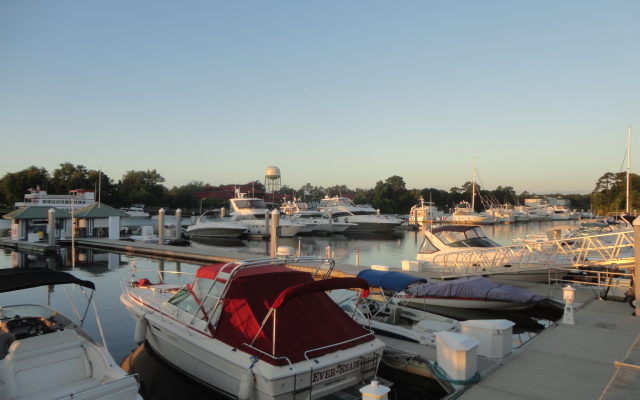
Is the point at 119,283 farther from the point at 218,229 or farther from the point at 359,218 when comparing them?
the point at 359,218

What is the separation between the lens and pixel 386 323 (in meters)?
10.4

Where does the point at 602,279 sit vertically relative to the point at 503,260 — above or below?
below

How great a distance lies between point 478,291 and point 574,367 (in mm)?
6235

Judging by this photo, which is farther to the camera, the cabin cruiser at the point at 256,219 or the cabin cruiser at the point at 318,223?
the cabin cruiser at the point at 318,223

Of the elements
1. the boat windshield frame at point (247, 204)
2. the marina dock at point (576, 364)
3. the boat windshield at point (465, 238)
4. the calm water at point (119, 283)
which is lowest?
the calm water at point (119, 283)

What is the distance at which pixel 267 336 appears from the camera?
22.5 ft

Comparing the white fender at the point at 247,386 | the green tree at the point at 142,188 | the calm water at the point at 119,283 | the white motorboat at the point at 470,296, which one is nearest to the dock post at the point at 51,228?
the calm water at the point at 119,283

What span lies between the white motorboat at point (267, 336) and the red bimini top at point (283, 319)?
15 millimetres

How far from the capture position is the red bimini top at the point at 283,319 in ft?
22.1

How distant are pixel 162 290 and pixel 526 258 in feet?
45.0

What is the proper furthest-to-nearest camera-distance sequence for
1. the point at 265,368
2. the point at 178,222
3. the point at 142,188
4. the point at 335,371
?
the point at 142,188 < the point at 178,222 < the point at 335,371 < the point at 265,368

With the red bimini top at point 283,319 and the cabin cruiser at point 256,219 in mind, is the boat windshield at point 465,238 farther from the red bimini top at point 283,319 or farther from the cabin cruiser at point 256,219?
the cabin cruiser at point 256,219

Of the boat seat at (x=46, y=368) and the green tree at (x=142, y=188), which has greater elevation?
the green tree at (x=142, y=188)

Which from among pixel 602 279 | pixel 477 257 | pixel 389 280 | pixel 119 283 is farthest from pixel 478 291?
pixel 119 283
